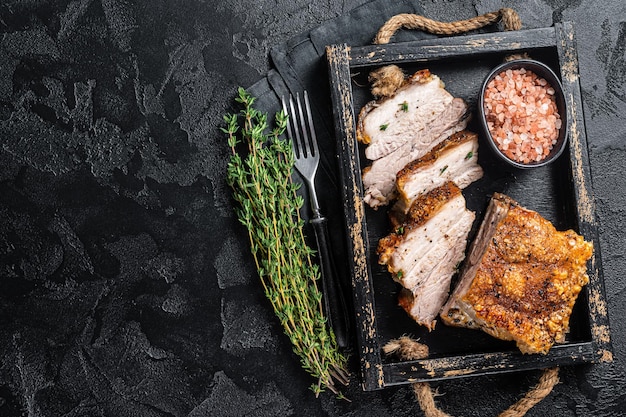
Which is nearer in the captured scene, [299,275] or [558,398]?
[299,275]

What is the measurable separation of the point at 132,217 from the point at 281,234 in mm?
811

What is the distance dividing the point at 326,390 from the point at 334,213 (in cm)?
95

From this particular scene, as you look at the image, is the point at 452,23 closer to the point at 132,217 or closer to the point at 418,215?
the point at 418,215

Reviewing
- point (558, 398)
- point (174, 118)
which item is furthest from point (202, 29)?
point (558, 398)

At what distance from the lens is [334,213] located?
11.3 feet

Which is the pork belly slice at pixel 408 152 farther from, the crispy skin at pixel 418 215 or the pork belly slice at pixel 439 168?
the crispy skin at pixel 418 215

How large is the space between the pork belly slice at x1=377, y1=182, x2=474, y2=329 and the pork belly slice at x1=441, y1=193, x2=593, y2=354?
0.21m

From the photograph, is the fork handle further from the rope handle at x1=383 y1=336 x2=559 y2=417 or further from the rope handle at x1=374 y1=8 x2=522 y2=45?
the rope handle at x1=374 y1=8 x2=522 y2=45

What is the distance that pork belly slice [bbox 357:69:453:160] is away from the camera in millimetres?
3289

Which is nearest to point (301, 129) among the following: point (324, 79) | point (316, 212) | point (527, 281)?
point (324, 79)

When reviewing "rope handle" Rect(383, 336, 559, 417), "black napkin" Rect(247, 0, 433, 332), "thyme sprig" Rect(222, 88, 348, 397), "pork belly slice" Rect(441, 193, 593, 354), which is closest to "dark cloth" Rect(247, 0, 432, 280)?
"black napkin" Rect(247, 0, 433, 332)

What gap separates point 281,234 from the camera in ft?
10.7

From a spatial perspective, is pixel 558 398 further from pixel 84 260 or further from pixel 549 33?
pixel 84 260

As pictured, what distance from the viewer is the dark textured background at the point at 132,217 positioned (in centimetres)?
338
